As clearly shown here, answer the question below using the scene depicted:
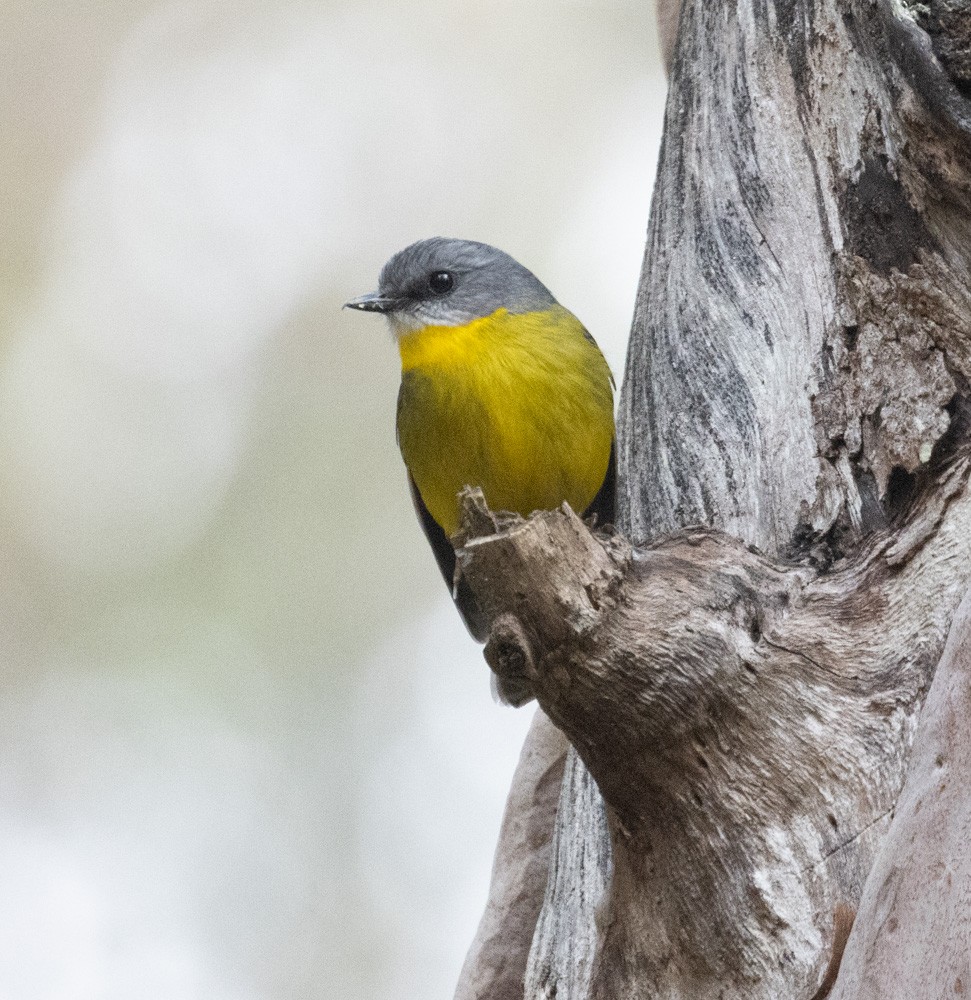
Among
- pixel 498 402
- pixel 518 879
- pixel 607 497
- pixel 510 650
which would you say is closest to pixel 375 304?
pixel 498 402

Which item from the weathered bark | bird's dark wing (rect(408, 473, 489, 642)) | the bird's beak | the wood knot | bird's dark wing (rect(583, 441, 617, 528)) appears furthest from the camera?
the bird's beak

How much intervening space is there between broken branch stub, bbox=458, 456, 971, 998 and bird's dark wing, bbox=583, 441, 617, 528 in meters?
1.96

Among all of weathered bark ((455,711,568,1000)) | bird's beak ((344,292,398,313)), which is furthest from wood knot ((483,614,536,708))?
bird's beak ((344,292,398,313))

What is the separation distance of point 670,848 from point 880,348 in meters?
1.40

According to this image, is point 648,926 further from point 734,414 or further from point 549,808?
point 549,808

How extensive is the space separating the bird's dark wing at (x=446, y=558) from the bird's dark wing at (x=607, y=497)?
56 cm

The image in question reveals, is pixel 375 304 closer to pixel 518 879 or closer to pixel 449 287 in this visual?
pixel 449 287

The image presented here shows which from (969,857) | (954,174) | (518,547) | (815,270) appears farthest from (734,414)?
(969,857)

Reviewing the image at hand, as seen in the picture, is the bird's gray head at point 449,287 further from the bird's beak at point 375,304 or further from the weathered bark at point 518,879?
the weathered bark at point 518,879

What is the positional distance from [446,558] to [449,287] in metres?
1.07

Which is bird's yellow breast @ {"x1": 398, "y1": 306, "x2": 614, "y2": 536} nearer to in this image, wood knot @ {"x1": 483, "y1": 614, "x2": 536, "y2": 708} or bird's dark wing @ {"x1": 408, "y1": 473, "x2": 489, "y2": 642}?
bird's dark wing @ {"x1": 408, "y1": 473, "x2": 489, "y2": 642}

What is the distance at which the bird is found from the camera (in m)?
4.45

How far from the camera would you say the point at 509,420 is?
4434 millimetres

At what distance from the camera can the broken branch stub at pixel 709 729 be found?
8.22 feet
